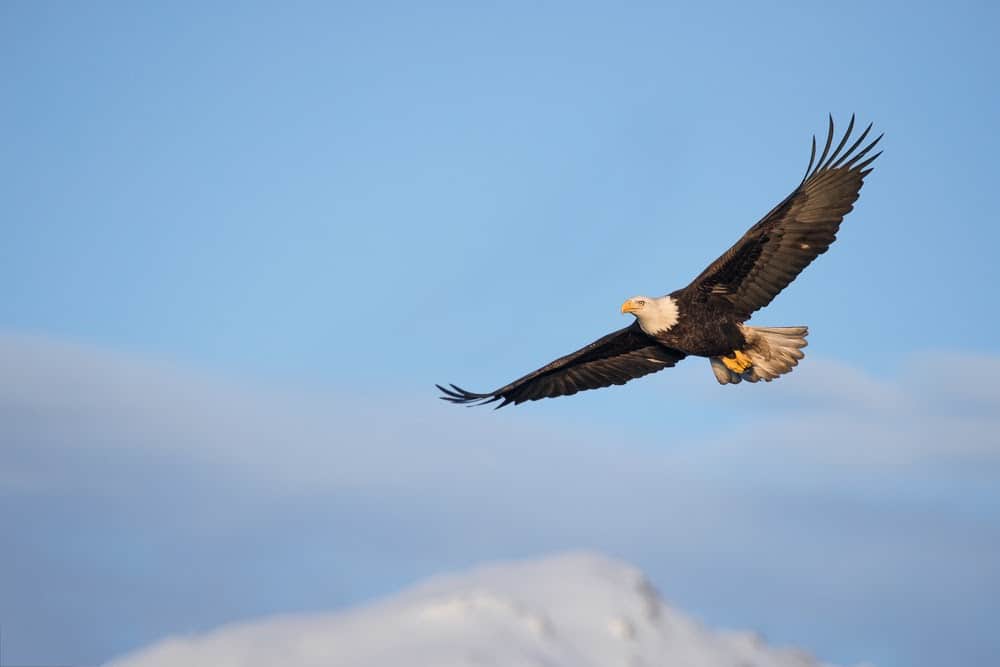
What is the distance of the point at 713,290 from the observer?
16594 mm

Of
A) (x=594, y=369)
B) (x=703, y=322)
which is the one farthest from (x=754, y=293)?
(x=594, y=369)

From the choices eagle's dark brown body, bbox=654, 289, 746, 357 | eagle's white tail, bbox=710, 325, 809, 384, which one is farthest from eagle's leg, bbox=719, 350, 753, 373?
eagle's dark brown body, bbox=654, 289, 746, 357

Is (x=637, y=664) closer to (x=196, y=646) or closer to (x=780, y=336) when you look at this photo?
(x=196, y=646)

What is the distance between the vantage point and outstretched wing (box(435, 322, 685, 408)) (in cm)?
1811

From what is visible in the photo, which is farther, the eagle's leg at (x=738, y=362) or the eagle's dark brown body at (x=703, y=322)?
the eagle's leg at (x=738, y=362)

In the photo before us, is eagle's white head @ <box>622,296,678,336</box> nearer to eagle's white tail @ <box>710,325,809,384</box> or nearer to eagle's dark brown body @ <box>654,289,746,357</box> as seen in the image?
eagle's dark brown body @ <box>654,289,746,357</box>

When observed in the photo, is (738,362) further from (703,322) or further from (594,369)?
(594,369)

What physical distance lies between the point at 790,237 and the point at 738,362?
5.68ft

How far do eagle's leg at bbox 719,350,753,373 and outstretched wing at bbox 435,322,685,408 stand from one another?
3.14 feet

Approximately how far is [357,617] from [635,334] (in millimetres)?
39159

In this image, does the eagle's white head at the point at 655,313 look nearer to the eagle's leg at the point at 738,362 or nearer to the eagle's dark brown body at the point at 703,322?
the eagle's dark brown body at the point at 703,322

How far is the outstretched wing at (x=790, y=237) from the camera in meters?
15.8

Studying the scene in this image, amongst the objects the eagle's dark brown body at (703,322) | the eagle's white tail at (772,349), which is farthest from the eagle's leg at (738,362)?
Result: the eagle's dark brown body at (703,322)

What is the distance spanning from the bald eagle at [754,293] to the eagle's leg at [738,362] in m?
0.01
